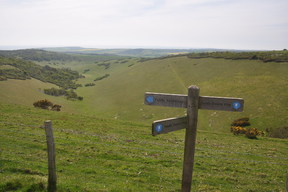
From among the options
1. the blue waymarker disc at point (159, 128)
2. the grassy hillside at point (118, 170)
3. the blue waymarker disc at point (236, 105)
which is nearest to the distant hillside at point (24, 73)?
the grassy hillside at point (118, 170)

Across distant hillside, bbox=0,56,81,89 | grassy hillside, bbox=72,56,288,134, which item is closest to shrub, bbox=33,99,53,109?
grassy hillside, bbox=72,56,288,134

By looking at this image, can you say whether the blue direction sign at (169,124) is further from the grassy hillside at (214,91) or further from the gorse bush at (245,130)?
the grassy hillside at (214,91)

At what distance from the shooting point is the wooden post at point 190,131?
5316 mm

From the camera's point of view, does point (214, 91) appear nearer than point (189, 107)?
No

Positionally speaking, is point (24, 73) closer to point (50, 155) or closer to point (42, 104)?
point (42, 104)

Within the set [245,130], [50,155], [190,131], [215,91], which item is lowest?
[245,130]

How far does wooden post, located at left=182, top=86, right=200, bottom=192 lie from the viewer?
5.32 meters

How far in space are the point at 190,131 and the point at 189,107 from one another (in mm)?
652

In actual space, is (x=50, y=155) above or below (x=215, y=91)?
above

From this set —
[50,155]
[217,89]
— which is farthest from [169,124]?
[217,89]

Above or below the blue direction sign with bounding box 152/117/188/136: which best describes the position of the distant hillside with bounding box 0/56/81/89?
below

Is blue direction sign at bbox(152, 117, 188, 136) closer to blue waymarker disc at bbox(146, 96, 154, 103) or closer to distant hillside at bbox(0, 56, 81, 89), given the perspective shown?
blue waymarker disc at bbox(146, 96, 154, 103)

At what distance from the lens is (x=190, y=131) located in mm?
5488

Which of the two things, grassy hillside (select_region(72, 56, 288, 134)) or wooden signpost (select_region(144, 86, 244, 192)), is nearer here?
wooden signpost (select_region(144, 86, 244, 192))
